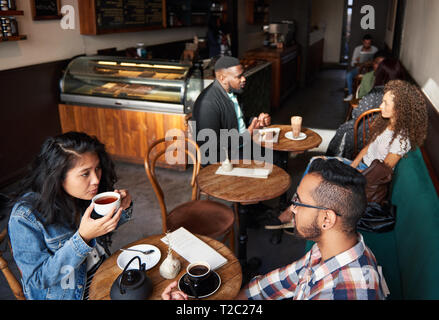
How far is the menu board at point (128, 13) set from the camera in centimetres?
512

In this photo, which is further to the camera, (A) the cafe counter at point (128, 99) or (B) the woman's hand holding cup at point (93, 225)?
(A) the cafe counter at point (128, 99)

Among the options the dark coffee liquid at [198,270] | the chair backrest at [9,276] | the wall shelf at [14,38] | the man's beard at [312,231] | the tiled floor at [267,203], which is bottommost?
the tiled floor at [267,203]

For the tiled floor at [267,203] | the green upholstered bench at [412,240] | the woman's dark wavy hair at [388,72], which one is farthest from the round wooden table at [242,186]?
the woman's dark wavy hair at [388,72]

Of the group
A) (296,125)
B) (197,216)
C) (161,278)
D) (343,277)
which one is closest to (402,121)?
(296,125)

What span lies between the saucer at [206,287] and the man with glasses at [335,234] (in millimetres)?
346

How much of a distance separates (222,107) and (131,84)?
5.55 ft

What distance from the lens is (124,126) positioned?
4.66m

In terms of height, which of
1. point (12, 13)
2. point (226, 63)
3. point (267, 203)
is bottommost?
point (267, 203)

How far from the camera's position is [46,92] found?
4.67 meters

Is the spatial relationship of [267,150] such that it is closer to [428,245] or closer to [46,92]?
[428,245]

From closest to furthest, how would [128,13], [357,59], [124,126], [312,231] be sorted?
[312,231], [124,126], [128,13], [357,59]

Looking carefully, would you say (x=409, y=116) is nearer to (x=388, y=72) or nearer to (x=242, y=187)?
(x=242, y=187)

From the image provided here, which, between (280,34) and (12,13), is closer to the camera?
(12,13)

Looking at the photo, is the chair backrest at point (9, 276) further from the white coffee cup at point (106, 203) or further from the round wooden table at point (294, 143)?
the round wooden table at point (294, 143)
